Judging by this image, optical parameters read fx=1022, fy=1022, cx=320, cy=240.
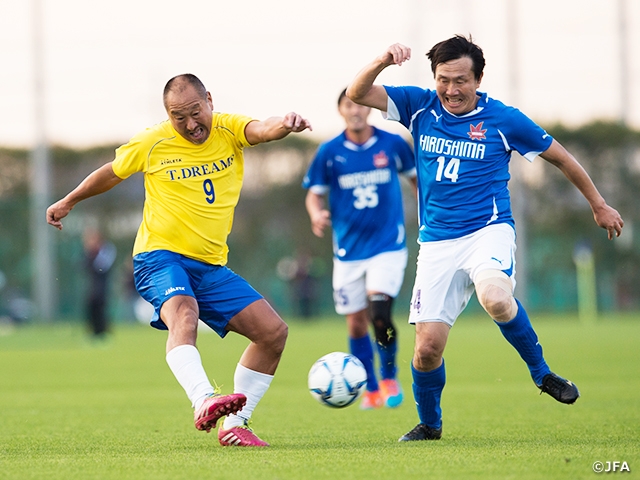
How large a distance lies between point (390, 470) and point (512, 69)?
28.3 m

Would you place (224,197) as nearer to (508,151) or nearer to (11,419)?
(508,151)

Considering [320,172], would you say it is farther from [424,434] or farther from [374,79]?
[424,434]

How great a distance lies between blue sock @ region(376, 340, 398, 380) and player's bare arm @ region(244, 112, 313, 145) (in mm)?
3152

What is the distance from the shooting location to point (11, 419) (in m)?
8.24

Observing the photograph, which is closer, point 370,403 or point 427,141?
point 427,141

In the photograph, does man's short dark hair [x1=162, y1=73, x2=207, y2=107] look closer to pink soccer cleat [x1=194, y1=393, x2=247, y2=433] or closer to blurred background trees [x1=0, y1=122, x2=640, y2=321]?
pink soccer cleat [x1=194, y1=393, x2=247, y2=433]

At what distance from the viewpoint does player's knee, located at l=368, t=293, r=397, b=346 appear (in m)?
9.17

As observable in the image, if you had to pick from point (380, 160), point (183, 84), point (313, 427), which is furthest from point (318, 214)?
point (183, 84)

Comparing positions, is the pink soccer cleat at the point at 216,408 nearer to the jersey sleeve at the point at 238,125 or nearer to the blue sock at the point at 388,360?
the jersey sleeve at the point at 238,125

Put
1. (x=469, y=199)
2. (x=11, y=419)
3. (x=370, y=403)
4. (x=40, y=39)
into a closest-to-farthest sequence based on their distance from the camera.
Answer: (x=469, y=199) < (x=11, y=419) < (x=370, y=403) < (x=40, y=39)

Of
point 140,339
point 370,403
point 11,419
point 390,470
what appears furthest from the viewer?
point 140,339

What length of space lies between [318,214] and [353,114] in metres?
1.04

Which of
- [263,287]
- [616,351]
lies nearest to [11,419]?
[616,351]

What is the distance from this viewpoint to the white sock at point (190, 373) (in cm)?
591
